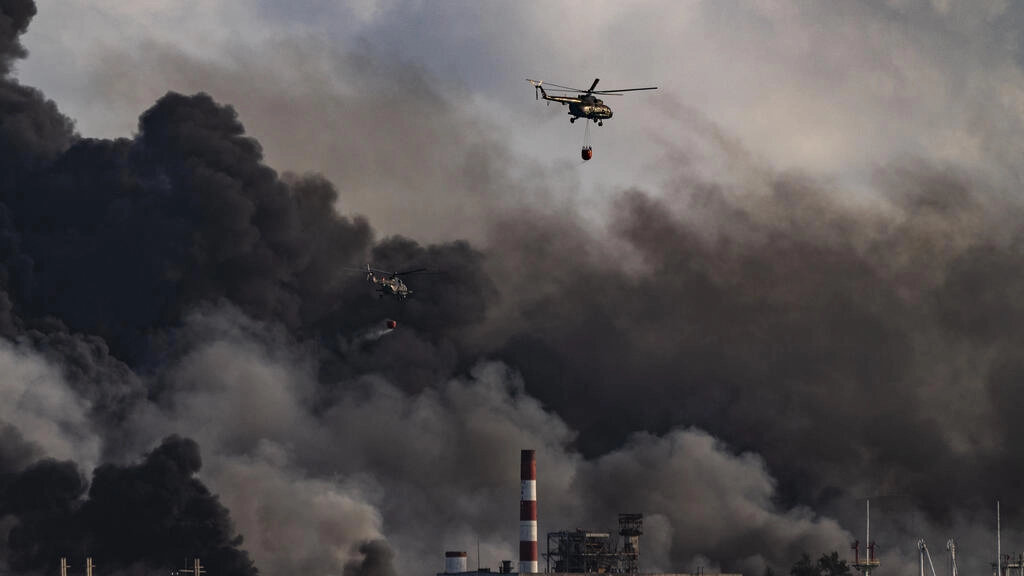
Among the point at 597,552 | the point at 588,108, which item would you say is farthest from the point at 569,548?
the point at 588,108

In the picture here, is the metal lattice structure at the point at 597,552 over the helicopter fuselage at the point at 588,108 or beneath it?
beneath

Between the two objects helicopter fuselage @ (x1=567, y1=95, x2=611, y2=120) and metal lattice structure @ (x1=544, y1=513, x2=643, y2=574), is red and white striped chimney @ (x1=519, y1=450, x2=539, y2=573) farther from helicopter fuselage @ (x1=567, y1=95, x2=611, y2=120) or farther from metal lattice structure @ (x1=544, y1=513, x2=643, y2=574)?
helicopter fuselage @ (x1=567, y1=95, x2=611, y2=120)

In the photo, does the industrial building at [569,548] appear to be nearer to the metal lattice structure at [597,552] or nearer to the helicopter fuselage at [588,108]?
the metal lattice structure at [597,552]

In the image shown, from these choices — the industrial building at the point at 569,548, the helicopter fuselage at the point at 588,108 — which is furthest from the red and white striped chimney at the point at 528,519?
the helicopter fuselage at the point at 588,108

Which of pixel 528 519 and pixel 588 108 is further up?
pixel 588 108

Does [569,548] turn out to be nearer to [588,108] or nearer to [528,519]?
[528,519]

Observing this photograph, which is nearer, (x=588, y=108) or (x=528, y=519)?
(x=588, y=108)

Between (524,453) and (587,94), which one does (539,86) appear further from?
(524,453)

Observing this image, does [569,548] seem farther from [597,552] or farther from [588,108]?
[588,108]
